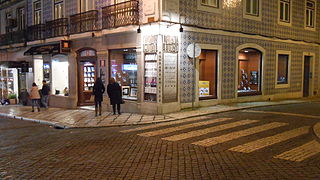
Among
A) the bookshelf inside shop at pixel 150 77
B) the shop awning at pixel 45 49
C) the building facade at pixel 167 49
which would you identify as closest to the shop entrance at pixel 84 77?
the building facade at pixel 167 49

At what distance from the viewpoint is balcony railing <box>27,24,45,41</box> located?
20.0 metres

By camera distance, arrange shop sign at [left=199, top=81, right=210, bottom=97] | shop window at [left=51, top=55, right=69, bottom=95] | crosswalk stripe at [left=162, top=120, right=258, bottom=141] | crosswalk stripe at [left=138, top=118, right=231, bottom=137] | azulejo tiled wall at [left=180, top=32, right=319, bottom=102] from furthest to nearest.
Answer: shop window at [left=51, top=55, right=69, bottom=95], shop sign at [left=199, top=81, right=210, bottom=97], azulejo tiled wall at [left=180, top=32, right=319, bottom=102], crosswalk stripe at [left=138, top=118, right=231, bottom=137], crosswalk stripe at [left=162, top=120, right=258, bottom=141]

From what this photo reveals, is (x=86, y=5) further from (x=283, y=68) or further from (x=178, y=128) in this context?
(x=283, y=68)

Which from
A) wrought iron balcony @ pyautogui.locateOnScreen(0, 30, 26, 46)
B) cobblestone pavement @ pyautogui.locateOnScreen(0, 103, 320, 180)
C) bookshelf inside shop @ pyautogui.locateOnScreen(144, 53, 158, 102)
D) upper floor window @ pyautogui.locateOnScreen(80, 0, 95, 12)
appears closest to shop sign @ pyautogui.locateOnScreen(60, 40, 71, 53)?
upper floor window @ pyautogui.locateOnScreen(80, 0, 95, 12)

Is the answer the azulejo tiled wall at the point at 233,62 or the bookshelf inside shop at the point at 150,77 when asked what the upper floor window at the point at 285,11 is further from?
the bookshelf inside shop at the point at 150,77

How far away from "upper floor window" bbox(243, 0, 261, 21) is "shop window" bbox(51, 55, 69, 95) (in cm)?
1075

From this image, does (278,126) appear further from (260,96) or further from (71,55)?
(71,55)

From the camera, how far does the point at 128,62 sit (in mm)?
15148

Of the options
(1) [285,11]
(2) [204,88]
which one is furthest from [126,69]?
(1) [285,11]

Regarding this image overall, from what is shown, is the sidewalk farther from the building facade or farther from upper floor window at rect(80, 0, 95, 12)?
upper floor window at rect(80, 0, 95, 12)

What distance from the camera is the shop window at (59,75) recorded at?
62.2 ft

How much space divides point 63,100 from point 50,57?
303cm

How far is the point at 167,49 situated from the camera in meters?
13.5

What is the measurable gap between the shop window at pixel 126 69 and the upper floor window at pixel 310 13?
1367 cm
